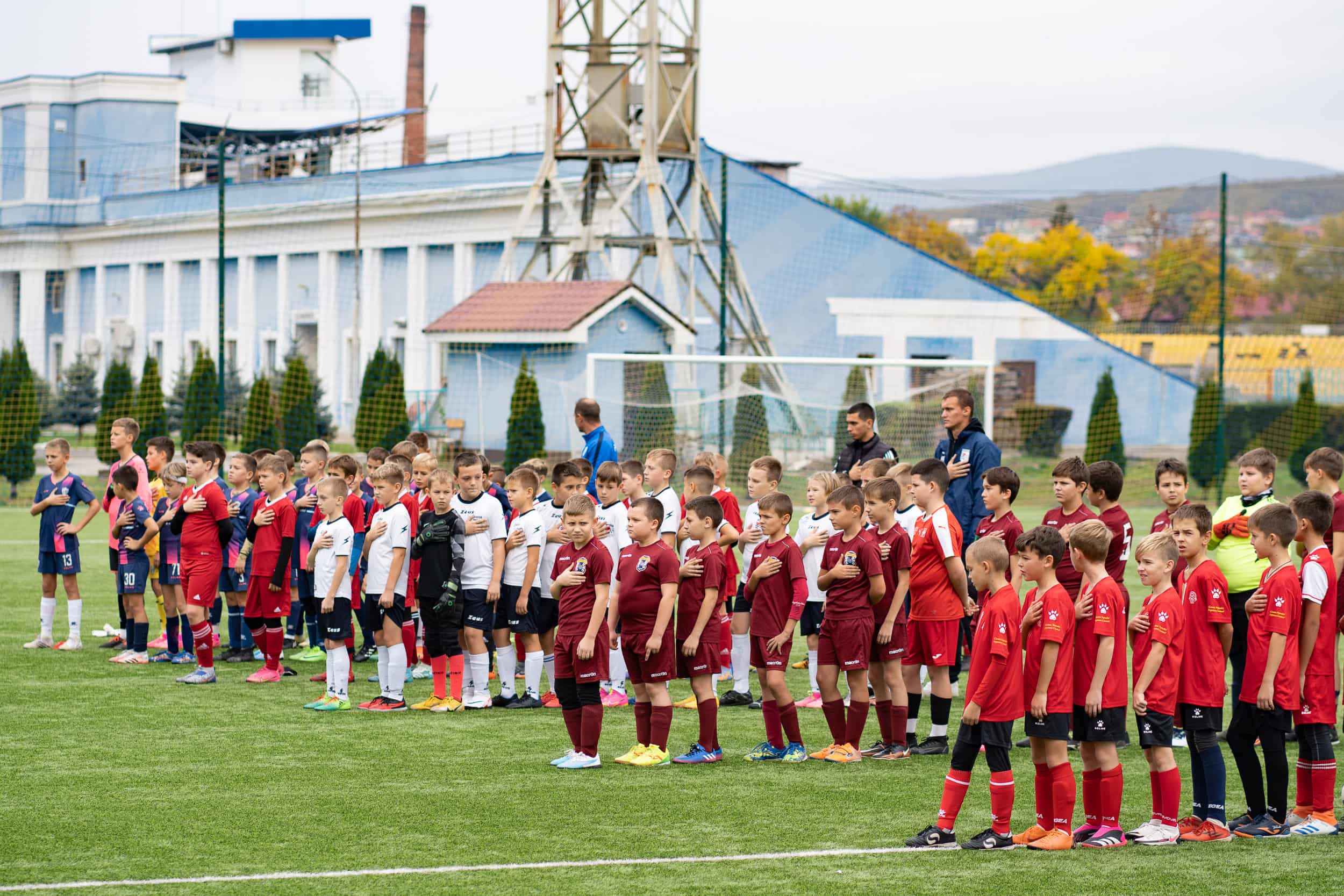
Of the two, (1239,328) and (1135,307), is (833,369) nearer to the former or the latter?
(1135,307)

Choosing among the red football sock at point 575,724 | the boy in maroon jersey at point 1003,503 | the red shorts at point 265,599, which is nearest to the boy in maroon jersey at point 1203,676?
the boy in maroon jersey at point 1003,503

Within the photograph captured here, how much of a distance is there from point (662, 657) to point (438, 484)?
2.04 metres

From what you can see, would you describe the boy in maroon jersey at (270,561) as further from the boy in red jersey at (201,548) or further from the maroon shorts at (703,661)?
the maroon shorts at (703,661)

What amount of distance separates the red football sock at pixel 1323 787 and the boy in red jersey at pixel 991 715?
4.79ft

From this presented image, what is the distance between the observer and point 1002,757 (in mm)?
6148

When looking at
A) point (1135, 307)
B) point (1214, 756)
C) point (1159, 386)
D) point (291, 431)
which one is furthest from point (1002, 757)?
point (1135, 307)

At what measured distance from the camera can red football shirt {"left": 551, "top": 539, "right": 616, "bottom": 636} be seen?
25.1 ft

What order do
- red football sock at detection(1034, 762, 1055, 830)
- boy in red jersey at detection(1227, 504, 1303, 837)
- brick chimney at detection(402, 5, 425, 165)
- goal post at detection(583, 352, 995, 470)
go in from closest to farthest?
red football sock at detection(1034, 762, 1055, 830) → boy in red jersey at detection(1227, 504, 1303, 837) → goal post at detection(583, 352, 995, 470) → brick chimney at detection(402, 5, 425, 165)

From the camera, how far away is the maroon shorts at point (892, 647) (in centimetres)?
800

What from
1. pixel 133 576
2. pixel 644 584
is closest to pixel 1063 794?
pixel 644 584

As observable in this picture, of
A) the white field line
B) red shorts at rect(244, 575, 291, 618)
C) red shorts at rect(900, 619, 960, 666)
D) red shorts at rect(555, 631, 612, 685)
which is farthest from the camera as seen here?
red shorts at rect(244, 575, 291, 618)

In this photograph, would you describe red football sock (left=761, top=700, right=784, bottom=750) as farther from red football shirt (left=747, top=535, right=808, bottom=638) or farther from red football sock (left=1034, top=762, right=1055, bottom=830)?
red football sock (left=1034, top=762, right=1055, bottom=830)

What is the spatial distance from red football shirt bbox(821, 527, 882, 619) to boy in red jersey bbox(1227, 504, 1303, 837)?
6.40 ft

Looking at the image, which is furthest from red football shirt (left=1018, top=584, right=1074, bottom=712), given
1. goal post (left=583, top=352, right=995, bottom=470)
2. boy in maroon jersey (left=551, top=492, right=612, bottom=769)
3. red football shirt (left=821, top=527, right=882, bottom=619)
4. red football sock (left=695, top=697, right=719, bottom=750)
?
goal post (left=583, top=352, right=995, bottom=470)
